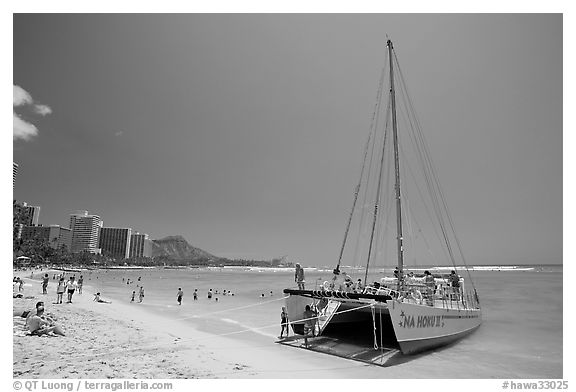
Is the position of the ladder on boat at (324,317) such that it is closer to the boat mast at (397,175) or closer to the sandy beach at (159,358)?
the sandy beach at (159,358)

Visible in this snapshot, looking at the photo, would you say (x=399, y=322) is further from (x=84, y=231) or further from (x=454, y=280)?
(x=84, y=231)

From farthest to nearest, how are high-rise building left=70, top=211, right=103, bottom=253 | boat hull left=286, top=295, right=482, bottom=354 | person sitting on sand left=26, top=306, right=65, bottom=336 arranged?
high-rise building left=70, top=211, right=103, bottom=253
person sitting on sand left=26, top=306, right=65, bottom=336
boat hull left=286, top=295, right=482, bottom=354

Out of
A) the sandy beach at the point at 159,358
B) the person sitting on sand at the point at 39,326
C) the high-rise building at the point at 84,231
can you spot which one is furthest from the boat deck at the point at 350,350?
the high-rise building at the point at 84,231

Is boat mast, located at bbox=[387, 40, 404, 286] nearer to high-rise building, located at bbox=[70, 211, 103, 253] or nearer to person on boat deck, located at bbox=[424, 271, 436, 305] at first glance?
person on boat deck, located at bbox=[424, 271, 436, 305]

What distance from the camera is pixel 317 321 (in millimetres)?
11727

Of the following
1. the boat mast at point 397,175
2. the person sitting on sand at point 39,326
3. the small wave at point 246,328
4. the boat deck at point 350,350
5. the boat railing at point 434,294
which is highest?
the boat mast at point 397,175

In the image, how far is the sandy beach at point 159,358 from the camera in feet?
22.7

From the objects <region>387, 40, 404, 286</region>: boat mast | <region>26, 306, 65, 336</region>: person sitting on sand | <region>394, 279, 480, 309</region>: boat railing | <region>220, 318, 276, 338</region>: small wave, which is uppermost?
<region>387, 40, 404, 286</region>: boat mast

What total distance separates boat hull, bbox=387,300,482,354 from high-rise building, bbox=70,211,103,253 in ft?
675

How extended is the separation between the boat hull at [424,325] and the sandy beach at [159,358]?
3.75ft

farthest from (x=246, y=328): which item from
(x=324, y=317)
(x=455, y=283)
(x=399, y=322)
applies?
(x=455, y=283)

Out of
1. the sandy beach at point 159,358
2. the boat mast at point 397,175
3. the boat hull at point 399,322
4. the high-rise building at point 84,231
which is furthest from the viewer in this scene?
the high-rise building at point 84,231

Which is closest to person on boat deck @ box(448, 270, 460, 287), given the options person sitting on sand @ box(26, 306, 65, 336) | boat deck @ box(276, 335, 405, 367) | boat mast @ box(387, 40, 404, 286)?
boat mast @ box(387, 40, 404, 286)

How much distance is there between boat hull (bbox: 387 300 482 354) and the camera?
344 inches
